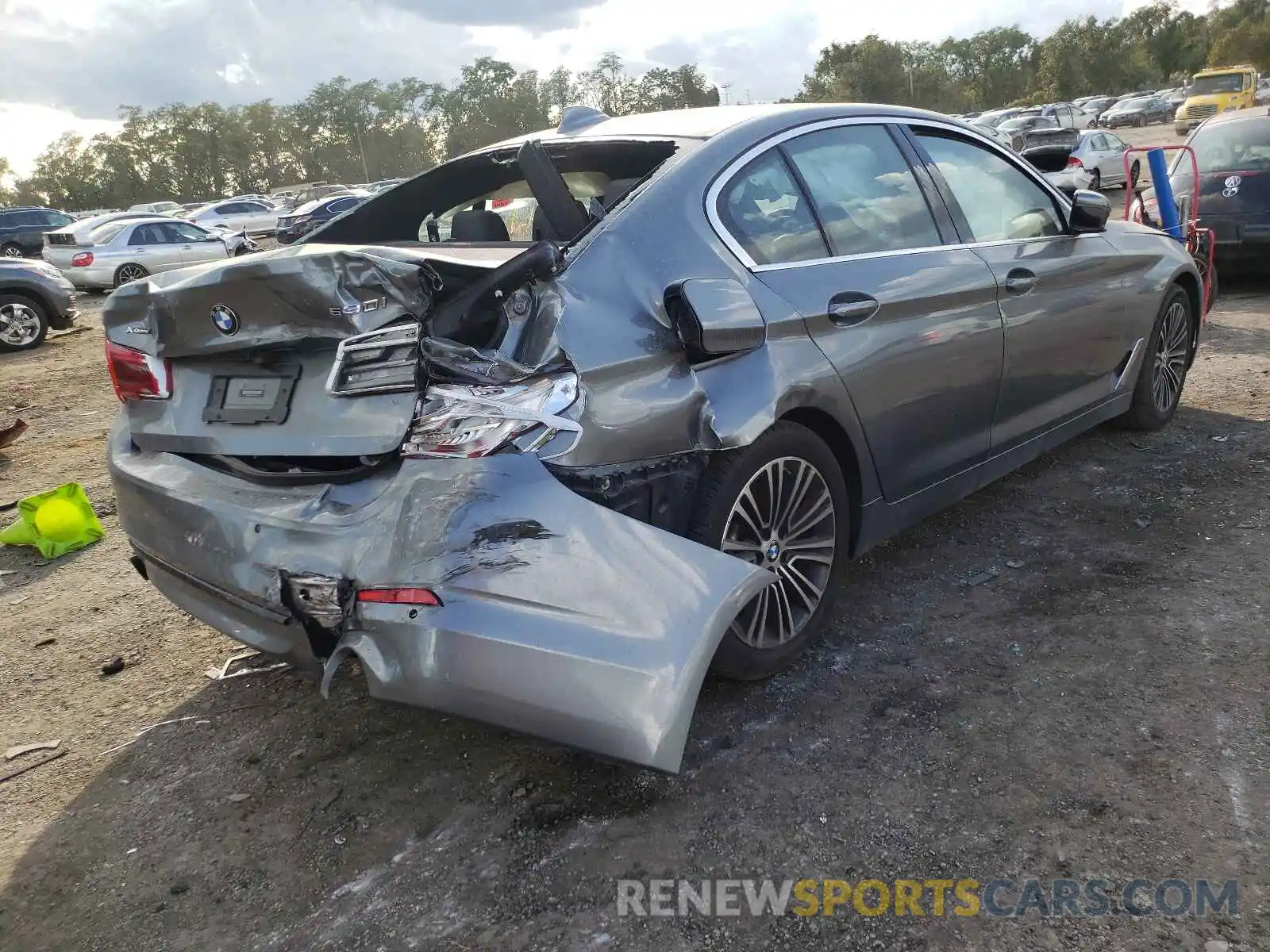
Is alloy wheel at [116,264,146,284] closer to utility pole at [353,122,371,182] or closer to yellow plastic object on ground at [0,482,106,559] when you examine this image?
yellow plastic object on ground at [0,482,106,559]

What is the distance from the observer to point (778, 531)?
9.91 ft

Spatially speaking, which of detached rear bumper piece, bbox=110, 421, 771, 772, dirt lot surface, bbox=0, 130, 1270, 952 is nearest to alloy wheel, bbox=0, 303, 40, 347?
dirt lot surface, bbox=0, 130, 1270, 952

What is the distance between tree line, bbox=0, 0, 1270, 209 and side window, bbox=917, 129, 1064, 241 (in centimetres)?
6802

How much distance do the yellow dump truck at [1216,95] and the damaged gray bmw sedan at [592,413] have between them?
39.2 m

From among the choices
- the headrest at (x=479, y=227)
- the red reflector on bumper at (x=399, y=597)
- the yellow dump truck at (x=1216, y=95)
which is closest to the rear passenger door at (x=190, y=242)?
the headrest at (x=479, y=227)

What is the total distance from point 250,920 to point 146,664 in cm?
167

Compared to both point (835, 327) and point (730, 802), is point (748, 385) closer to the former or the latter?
point (835, 327)

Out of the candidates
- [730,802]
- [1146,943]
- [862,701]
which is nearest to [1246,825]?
[1146,943]

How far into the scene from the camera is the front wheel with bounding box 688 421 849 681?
2.77 m

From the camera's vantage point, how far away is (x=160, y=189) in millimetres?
82500

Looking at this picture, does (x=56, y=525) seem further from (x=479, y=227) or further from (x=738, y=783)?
(x=738, y=783)

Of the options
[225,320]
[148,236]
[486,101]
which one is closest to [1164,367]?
[225,320]

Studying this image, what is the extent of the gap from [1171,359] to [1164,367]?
0.37 ft

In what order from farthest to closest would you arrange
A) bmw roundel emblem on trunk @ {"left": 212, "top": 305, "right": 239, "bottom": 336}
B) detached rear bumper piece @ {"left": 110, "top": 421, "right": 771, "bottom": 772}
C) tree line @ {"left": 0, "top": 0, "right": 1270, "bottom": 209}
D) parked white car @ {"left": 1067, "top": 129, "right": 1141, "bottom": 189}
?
tree line @ {"left": 0, "top": 0, "right": 1270, "bottom": 209} < parked white car @ {"left": 1067, "top": 129, "right": 1141, "bottom": 189} < bmw roundel emblem on trunk @ {"left": 212, "top": 305, "right": 239, "bottom": 336} < detached rear bumper piece @ {"left": 110, "top": 421, "right": 771, "bottom": 772}
